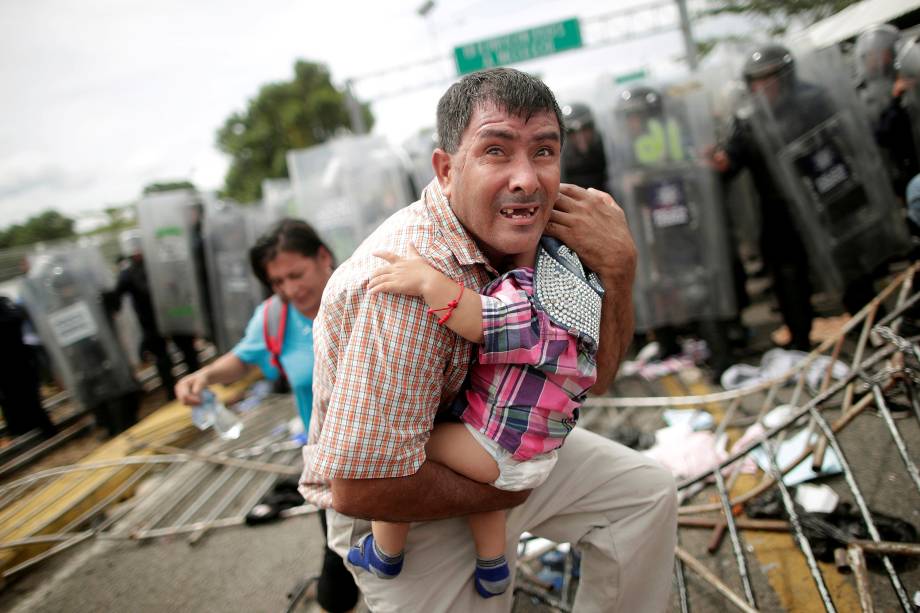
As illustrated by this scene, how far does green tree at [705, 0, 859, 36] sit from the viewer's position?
1117 cm

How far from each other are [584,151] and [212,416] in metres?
3.68

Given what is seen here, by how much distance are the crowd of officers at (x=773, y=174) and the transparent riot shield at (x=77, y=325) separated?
199 inches

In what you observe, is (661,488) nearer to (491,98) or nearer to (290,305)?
(491,98)

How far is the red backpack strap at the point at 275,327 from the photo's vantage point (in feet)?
7.72

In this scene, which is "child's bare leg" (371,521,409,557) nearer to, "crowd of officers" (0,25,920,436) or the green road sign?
"crowd of officers" (0,25,920,436)

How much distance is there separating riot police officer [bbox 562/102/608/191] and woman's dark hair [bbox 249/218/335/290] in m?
3.02

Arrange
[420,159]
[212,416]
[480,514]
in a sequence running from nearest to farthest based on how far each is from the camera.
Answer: [480,514] < [212,416] < [420,159]

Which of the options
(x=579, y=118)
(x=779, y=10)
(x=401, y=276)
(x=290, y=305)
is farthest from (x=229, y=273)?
(x=779, y=10)

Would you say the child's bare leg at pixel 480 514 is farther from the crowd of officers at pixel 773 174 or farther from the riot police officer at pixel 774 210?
the riot police officer at pixel 774 210

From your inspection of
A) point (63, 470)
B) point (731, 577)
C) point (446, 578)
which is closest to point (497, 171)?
point (446, 578)

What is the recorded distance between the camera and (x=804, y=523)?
7.50 ft

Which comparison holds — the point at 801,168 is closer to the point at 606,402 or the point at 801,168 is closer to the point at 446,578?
the point at 606,402

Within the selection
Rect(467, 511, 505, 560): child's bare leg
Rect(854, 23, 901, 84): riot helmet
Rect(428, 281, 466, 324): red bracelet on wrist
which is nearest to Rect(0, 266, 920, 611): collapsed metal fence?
Rect(467, 511, 505, 560): child's bare leg

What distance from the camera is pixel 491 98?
129 centimetres
